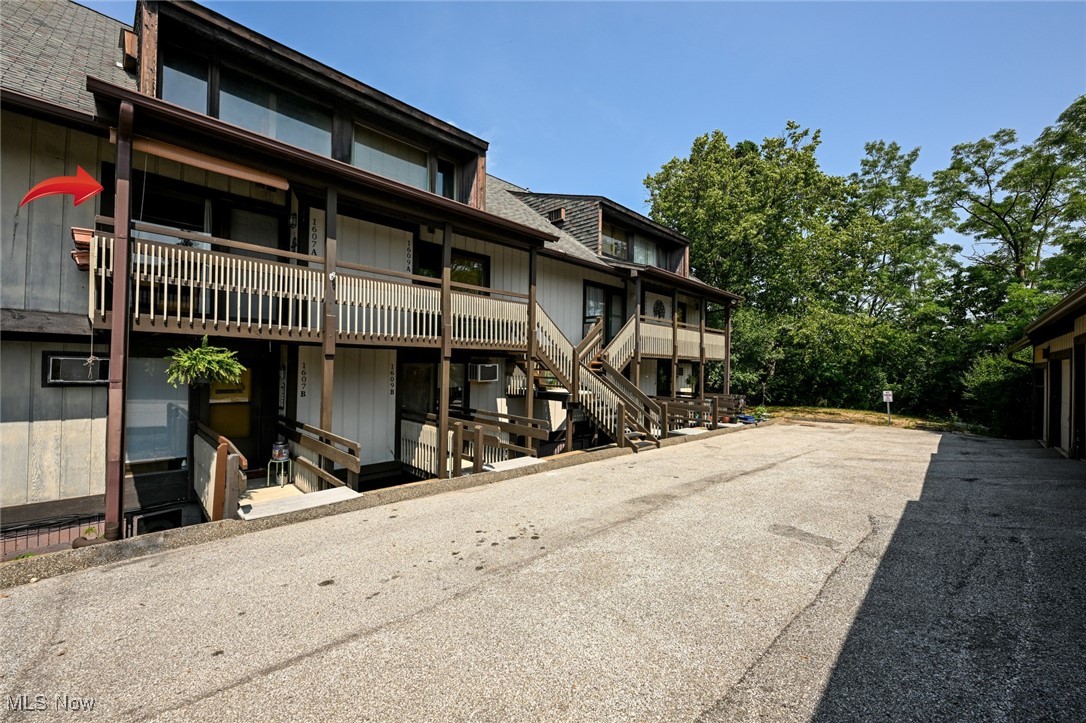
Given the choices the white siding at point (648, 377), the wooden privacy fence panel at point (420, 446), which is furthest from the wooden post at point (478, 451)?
the white siding at point (648, 377)

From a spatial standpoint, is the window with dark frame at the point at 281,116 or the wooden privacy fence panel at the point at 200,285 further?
the window with dark frame at the point at 281,116

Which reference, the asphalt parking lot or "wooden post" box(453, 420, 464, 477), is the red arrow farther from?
"wooden post" box(453, 420, 464, 477)

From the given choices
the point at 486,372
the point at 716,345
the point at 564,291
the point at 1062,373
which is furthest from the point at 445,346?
the point at 1062,373

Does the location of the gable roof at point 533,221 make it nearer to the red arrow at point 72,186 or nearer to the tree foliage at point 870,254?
the red arrow at point 72,186

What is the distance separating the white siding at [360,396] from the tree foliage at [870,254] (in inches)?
761

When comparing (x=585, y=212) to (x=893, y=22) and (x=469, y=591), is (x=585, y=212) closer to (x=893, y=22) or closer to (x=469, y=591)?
(x=893, y=22)

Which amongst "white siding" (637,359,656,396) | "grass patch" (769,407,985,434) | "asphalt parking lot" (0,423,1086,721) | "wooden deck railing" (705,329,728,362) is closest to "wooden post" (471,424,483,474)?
"asphalt parking lot" (0,423,1086,721)

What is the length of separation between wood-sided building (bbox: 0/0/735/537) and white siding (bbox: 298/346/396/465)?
0.04 meters

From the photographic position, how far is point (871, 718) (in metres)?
2.69

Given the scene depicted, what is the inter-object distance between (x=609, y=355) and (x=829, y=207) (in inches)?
996

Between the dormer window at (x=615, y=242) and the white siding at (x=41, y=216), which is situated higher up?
the dormer window at (x=615, y=242)

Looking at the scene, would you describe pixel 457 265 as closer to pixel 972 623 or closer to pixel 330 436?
pixel 330 436

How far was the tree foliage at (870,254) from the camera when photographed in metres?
24.2

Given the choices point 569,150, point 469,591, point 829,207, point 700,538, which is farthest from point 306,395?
point 829,207
